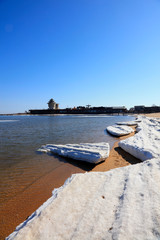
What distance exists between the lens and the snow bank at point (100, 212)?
4.06 feet

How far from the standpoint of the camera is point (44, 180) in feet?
10.7

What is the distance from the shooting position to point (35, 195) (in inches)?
104

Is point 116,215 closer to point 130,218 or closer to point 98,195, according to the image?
point 130,218

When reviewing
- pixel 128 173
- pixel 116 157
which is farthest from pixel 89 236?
pixel 116 157

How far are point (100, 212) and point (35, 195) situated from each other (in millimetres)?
1787

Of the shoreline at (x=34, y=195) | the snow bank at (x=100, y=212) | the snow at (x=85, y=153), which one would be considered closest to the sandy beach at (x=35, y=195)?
the shoreline at (x=34, y=195)

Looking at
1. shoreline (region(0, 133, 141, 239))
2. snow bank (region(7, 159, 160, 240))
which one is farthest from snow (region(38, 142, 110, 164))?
snow bank (region(7, 159, 160, 240))

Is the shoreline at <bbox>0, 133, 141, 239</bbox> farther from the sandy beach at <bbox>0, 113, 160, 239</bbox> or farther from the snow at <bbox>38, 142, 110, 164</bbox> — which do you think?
the snow at <bbox>38, 142, 110, 164</bbox>

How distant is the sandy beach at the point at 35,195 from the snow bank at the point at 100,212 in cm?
81

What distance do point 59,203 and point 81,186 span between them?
55cm

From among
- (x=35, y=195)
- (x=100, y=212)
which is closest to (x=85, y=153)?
(x=35, y=195)

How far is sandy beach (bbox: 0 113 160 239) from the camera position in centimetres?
202

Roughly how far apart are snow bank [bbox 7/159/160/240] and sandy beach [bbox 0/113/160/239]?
2.65 ft

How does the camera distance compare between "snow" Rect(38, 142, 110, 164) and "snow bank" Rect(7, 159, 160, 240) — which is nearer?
"snow bank" Rect(7, 159, 160, 240)
